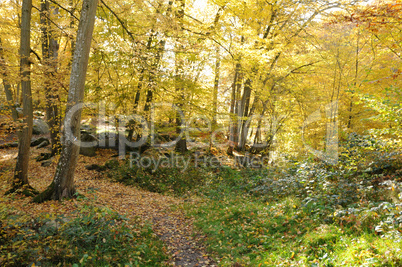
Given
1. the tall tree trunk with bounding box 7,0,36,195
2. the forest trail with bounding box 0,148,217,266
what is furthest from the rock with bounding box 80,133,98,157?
the tall tree trunk with bounding box 7,0,36,195

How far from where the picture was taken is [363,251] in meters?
3.75

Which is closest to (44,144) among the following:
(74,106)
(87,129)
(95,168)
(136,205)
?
(87,129)

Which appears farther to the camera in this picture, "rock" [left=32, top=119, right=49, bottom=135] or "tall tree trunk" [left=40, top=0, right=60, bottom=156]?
"rock" [left=32, top=119, right=49, bottom=135]

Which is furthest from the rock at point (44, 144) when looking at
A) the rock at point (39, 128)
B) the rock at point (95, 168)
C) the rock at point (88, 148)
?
the rock at point (95, 168)

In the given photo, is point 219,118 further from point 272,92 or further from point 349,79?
point 349,79

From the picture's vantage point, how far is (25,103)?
689 cm

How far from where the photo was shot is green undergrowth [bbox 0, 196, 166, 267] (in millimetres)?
3730

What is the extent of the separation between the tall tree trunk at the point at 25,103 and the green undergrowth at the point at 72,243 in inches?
108

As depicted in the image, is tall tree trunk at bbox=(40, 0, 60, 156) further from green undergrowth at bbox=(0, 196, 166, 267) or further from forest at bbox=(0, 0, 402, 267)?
green undergrowth at bbox=(0, 196, 166, 267)

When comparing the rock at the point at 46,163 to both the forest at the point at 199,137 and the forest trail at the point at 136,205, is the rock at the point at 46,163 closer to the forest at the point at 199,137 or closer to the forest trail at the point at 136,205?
the forest at the point at 199,137

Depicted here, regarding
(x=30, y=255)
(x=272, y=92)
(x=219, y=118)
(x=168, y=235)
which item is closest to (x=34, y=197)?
(x=30, y=255)

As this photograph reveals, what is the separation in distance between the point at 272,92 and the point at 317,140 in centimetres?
325

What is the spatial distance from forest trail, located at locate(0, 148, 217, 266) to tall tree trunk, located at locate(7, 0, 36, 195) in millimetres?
508

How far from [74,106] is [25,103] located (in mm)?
1928
